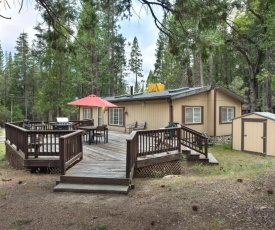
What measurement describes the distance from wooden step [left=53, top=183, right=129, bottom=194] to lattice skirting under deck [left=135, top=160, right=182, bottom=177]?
1408 mm

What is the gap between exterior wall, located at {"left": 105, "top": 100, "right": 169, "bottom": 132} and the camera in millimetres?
12727

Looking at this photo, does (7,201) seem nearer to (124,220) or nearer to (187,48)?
(124,220)

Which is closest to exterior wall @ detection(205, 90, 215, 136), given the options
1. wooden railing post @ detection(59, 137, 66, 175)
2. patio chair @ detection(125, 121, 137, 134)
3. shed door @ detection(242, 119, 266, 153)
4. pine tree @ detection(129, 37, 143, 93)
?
shed door @ detection(242, 119, 266, 153)

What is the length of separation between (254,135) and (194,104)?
3.40 meters

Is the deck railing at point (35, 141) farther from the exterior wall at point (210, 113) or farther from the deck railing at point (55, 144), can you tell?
the exterior wall at point (210, 113)

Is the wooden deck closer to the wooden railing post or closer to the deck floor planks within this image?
the deck floor planks

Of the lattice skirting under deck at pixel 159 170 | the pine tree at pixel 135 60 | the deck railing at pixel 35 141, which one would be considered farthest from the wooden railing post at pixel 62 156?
the pine tree at pixel 135 60

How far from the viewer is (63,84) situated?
895 inches

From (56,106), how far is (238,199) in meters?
20.9

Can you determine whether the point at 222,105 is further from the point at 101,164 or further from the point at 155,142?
the point at 101,164

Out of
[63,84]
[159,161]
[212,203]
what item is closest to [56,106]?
[63,84]

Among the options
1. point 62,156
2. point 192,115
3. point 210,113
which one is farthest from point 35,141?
point 210,113

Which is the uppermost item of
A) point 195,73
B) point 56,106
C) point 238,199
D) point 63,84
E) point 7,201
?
point 195,73

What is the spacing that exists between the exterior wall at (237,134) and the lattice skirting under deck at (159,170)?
22.7 ft
